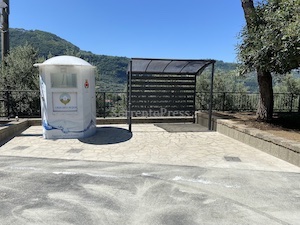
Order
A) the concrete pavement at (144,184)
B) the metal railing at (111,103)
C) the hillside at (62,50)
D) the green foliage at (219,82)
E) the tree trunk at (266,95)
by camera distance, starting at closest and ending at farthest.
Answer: the concrete pavement at (144,184) < the tree trunk at (266,95) < the metal railing at (111,103) < the green foliage at (219,82) < the hillside at (62,50)

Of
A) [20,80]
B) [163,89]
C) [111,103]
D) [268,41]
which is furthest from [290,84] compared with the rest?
[20,80]

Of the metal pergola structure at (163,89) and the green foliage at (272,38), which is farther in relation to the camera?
the metal pergola structure at (163,89)

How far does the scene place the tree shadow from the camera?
6090 mm

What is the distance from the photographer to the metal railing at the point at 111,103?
894 centimetres

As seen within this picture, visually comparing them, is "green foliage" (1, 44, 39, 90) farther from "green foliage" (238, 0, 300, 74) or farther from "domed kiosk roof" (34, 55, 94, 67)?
"green foliage" (238, 0, 300, 74)

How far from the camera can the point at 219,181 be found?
12.1ft

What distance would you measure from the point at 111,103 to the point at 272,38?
594 cm

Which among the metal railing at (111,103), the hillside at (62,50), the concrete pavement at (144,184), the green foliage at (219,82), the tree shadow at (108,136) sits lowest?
the concrete pavement at (144,184)

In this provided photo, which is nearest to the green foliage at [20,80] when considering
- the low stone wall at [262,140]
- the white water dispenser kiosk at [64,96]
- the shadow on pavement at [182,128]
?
the white water dispenser kiosk at [64,96]

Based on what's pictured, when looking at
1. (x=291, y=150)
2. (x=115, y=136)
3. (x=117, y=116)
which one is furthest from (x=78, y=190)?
(x=117, y=116)

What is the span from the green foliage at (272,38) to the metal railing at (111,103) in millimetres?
3471

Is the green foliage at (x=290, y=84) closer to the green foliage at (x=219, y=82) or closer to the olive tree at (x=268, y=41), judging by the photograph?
the green foliage at (x=219, y=82)

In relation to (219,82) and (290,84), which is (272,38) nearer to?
(219,82)

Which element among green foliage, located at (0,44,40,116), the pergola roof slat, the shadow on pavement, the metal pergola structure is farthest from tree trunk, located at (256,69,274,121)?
green foliage, located at (0,44,40,116)
